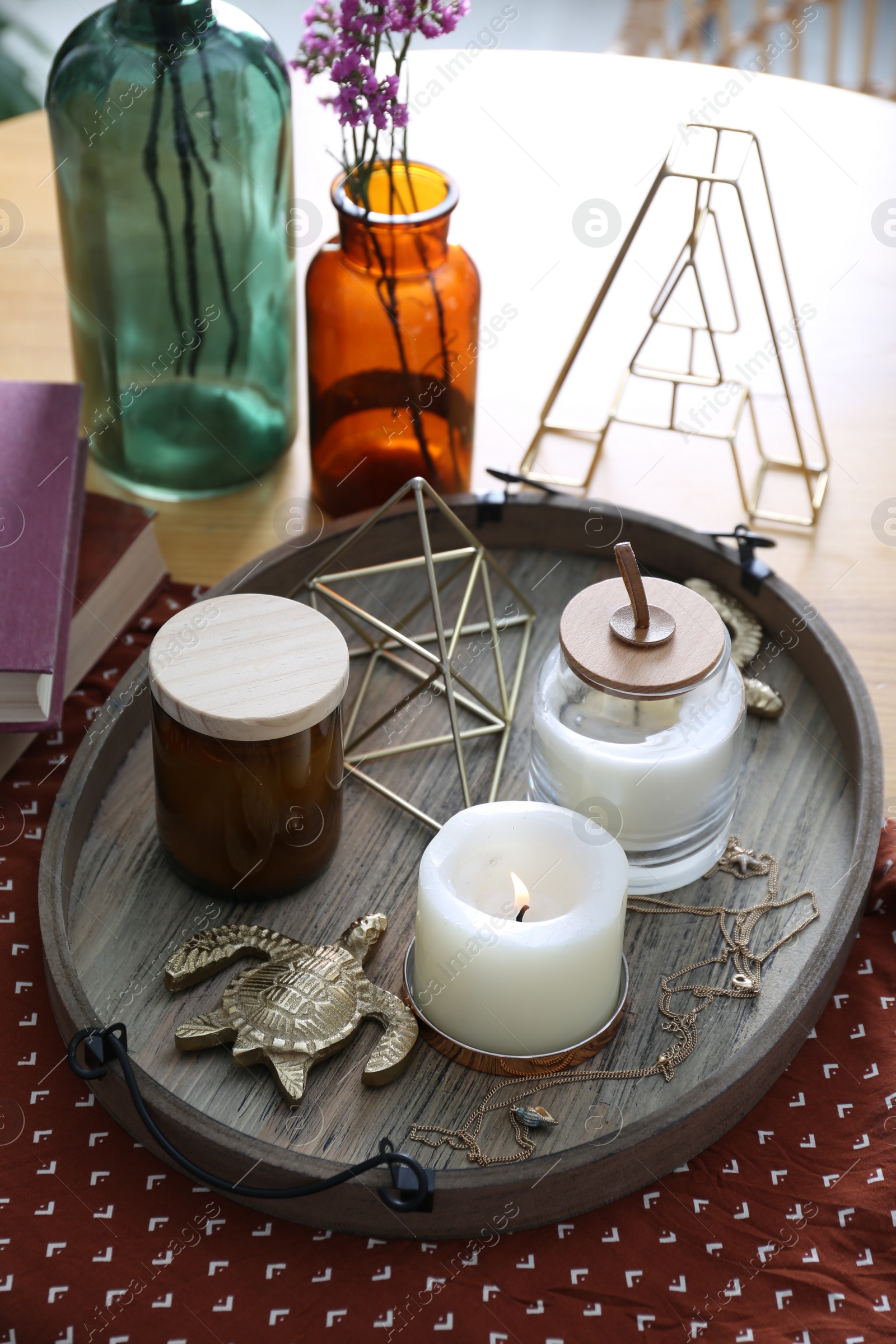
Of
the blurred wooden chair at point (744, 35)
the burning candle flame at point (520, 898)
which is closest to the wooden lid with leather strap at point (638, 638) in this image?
the burning candle flame at point (520, 898)

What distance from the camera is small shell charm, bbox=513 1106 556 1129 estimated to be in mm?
588

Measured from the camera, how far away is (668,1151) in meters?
0.60

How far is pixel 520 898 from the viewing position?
24.0 inches

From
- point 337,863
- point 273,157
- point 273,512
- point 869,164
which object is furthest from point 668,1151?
point 869,164

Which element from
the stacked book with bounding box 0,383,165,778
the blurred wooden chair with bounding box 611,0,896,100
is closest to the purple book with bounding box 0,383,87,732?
the stacked book with bounding box 0,383,165,778

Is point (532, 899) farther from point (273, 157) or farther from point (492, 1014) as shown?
point (273, 157)

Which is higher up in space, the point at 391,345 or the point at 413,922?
the point at 391,345

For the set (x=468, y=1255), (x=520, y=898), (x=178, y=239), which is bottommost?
(x=468, y=1255)

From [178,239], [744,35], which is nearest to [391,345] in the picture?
[178,239]

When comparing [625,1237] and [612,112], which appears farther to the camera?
[612,112]

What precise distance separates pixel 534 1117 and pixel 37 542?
48 centimetres

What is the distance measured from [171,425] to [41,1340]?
2.15 ft

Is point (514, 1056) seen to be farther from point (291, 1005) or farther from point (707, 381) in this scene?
point (707, 381)

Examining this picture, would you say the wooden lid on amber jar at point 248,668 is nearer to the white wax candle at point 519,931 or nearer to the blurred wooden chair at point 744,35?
the white wax candle at point 519,931
